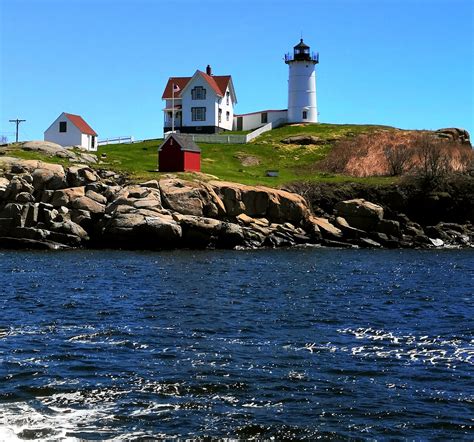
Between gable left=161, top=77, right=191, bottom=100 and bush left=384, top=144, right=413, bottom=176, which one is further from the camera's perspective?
gable left=161, top=77, right=191, bottom=100

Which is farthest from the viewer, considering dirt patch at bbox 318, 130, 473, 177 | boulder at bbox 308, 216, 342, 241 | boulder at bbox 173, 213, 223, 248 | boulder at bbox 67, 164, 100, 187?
dirt patch at bbox 318, 130, 473, 177

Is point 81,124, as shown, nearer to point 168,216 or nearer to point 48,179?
point 48,179

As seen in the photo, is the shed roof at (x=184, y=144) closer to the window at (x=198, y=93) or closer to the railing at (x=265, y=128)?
the railing at (x=265, y=128)

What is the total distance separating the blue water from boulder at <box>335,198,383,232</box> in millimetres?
24918

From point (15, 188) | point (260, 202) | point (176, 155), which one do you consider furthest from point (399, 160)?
point (15, 188)

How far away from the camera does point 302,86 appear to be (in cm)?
11225

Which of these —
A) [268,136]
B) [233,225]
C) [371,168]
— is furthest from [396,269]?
[268,136]

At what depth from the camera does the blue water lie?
15.6 meters

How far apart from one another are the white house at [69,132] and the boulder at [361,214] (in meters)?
37.4

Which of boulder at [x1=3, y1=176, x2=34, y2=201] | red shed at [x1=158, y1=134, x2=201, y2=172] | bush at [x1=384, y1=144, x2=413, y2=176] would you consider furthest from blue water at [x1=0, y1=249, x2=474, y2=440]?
bush at [x1=384, y1=144, x2=413, y2=176]

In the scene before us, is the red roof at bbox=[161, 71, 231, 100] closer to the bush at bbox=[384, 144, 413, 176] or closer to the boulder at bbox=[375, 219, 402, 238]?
the bush at bbox=[384, 144, 413, 176]

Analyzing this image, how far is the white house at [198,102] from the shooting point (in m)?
105

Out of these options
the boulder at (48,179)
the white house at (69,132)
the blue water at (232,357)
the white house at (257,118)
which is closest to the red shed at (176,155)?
the boulder at (48,179)

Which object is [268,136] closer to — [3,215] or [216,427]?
[3,215]
